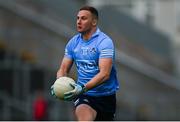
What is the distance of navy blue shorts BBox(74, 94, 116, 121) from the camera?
1081cm

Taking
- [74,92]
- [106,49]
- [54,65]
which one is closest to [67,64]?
[106,49]

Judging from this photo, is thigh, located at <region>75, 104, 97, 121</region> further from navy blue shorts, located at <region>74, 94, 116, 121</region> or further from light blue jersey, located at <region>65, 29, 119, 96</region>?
light blue jersey, located at <region>65, 29, 119, 96</region>

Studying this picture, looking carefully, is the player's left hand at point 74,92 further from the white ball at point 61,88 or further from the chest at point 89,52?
the chest at point 89,52

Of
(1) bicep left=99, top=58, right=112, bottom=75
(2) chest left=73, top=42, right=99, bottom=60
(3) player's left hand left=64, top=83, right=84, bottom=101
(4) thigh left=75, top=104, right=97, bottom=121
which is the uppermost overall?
(2) chest left=73, top=42, right=99, bottom=60

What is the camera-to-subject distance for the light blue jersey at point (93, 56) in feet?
35.0

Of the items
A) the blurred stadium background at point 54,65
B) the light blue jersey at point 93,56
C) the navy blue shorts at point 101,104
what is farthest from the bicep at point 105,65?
the blurred stadium background at point 54,65

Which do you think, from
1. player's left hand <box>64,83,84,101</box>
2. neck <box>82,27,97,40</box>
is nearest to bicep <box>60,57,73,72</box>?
neck <box>82,27,97,40</box>

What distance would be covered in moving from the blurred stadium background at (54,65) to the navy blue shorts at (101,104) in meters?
15.7

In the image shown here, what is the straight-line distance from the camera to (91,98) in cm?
1084

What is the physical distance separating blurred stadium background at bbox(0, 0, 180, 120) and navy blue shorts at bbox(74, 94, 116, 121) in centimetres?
1567

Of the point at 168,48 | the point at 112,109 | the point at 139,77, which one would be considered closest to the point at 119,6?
the point at 168,48

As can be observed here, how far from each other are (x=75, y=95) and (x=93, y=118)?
1.74 ft

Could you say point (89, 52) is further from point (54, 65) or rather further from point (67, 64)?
point (54, 65)

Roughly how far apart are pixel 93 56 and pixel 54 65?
18.6 metres
